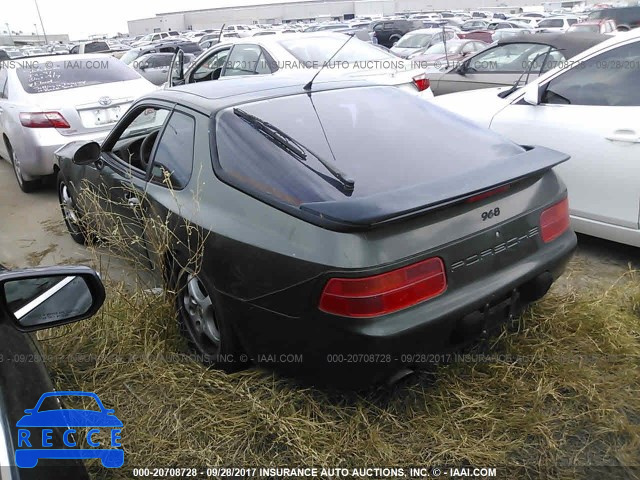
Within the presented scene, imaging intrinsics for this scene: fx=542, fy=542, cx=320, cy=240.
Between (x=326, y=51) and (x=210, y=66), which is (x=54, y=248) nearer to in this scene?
(x=326, y=51)

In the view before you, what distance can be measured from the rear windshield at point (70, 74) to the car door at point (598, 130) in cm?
498

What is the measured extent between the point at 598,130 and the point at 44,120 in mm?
5391

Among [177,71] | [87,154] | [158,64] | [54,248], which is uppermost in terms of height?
[87,154]

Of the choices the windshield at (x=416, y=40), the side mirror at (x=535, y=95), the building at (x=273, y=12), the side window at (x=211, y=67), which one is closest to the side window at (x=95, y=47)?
the windshield at (x=416, y=40)

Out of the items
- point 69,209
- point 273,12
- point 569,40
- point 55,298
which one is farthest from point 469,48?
point 273,12

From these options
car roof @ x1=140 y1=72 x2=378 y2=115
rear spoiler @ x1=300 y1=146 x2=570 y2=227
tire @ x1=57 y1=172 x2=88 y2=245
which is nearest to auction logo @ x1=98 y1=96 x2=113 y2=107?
tire @ x1=57 y1=172 x2=88 y2=245

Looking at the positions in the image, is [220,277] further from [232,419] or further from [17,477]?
[17,477]

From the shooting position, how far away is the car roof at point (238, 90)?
2936 millimetres

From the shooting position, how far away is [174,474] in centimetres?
225

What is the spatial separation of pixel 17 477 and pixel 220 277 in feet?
4.49

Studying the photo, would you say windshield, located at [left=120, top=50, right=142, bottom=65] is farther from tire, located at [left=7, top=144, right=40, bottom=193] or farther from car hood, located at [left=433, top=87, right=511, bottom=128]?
car hood, located at [left=433, top=87, right=511, bottom=128]

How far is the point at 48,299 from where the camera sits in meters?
1.75

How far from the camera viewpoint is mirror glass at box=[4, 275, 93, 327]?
1.68 meters

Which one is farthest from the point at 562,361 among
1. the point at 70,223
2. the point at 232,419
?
the point at 70,223
